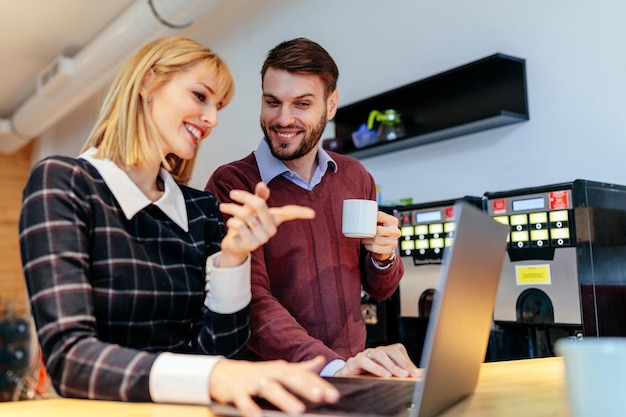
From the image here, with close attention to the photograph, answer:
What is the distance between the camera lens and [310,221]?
1.70 m

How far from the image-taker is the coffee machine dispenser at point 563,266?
1.90m

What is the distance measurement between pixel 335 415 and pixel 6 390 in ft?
21.9

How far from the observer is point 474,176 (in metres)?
2.85

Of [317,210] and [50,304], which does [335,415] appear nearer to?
[50,304]

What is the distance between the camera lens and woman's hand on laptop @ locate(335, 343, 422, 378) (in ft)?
3.68

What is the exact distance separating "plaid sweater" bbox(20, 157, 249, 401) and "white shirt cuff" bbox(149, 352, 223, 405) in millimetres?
22

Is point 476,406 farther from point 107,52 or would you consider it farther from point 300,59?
point 107,52

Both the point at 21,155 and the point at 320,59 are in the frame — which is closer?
the point at 320,59

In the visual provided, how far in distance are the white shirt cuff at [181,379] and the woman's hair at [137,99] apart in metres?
0.50

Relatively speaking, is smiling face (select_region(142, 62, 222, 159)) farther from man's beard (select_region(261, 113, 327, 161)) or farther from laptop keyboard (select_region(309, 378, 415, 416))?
laptop keyboard (select_region(309, 378, 415, 416))

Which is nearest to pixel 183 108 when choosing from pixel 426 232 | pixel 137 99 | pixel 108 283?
pixel 137 99

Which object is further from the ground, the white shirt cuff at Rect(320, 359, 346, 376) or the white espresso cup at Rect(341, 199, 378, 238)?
the white espresso cup at Rect(341, 199, 378, 238)

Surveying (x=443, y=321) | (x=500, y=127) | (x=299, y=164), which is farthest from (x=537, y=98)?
(x=443, y=321)

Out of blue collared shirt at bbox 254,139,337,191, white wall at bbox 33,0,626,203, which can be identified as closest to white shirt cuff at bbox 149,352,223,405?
blue collared shirt at bbox 254,139,337,191
